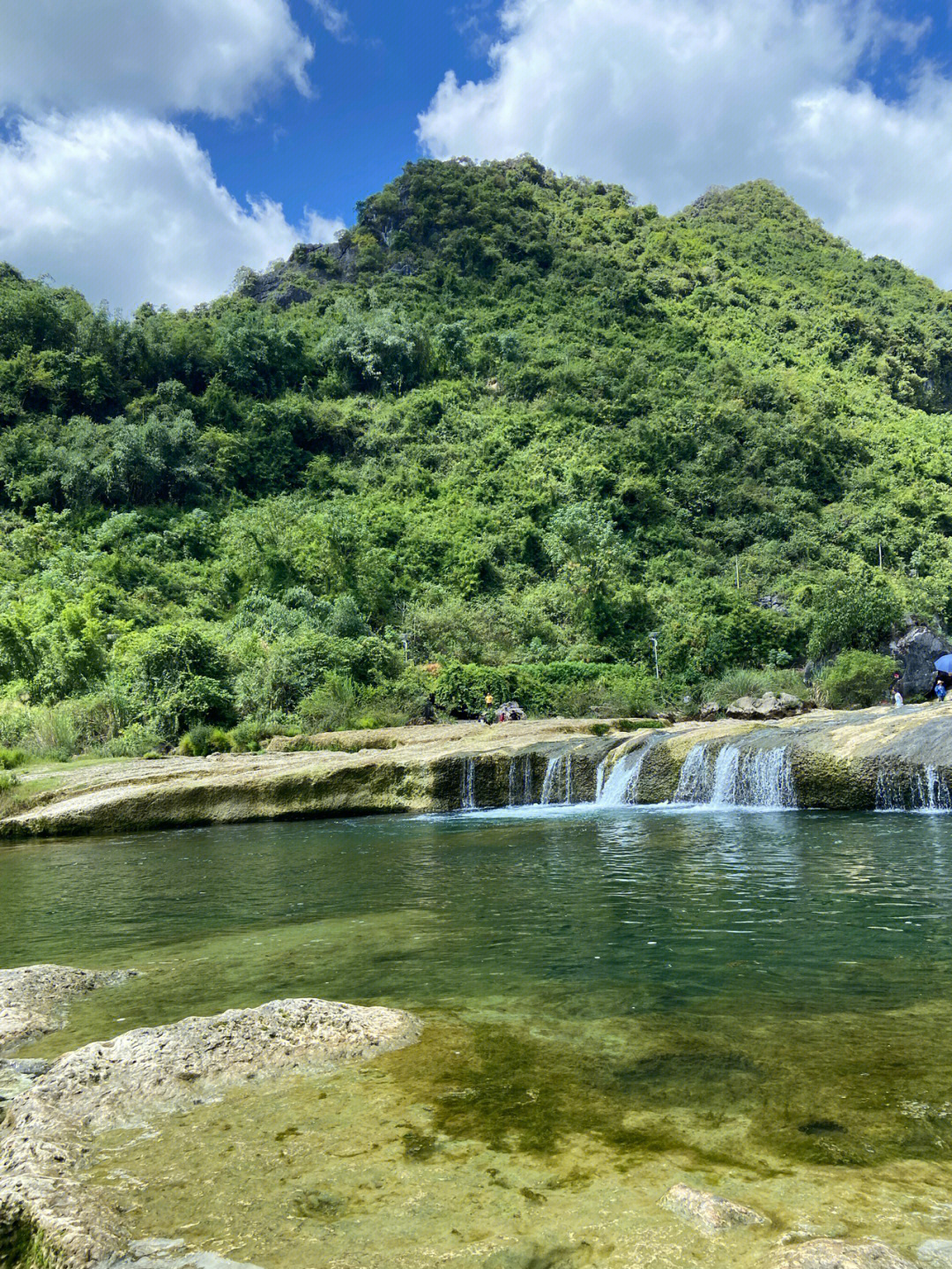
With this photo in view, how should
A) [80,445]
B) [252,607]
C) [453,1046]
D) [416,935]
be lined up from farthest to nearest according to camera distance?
1. [80,445]
2. [252,607]
3. [416,935]
4. [453,1046]

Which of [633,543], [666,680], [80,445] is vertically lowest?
[666,680]

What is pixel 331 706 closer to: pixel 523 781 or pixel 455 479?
pixel 523 781

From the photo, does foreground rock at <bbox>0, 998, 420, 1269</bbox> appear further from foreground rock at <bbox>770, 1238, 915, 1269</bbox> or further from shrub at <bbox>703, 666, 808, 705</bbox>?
shrub at <bbox>703, 666, 808, 705</bbox>

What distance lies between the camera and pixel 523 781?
1878 cm

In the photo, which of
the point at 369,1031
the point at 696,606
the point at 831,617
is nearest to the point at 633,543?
the point at 696,606

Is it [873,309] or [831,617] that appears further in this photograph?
[873,309]

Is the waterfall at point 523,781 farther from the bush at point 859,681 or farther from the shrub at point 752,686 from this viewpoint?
the bush at point 859,681

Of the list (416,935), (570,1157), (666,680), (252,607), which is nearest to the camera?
(570,1157)

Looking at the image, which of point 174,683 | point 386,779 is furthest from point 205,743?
point 386,779

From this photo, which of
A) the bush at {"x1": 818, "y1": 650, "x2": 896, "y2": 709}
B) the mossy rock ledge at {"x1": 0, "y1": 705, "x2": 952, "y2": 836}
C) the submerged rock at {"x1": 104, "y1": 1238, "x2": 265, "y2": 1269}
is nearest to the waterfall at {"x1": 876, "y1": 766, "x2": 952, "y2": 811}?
the mossy rock ledge at {"x1": 0, "y1": 705, "x2": 952, "y2": 836}

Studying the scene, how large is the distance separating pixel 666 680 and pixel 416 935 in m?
28.2

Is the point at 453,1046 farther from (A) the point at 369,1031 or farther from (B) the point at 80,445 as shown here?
(B) the point at 80,445

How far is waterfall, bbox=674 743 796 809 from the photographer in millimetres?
15688

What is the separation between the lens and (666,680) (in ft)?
112
